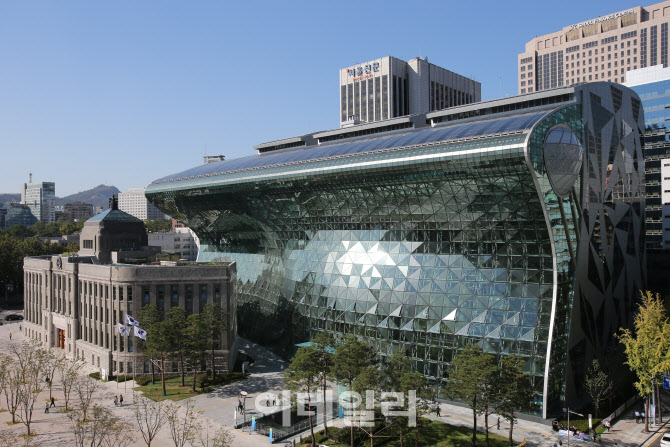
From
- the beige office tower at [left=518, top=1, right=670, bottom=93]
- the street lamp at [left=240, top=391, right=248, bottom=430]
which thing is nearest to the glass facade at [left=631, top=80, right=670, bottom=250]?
the beige office tower at [left=518, top=1, right=670, bottom=93]

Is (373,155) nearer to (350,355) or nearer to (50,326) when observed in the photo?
(350,355)

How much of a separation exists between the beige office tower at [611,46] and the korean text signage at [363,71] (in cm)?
6897

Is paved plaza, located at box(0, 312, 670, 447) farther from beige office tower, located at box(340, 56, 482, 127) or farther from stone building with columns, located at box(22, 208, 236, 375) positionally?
beige office tower, located at box(340, 56, 482, 127)

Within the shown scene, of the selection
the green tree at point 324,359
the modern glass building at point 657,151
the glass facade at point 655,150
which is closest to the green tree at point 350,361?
the green tree at point 324,359

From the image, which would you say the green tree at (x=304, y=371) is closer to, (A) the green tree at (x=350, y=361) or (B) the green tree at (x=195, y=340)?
(A) the green tree at (x=350, y=361)

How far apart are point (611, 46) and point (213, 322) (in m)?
173

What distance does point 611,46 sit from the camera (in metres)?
178

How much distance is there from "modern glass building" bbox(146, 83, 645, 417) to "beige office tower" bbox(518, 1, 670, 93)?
119 metres

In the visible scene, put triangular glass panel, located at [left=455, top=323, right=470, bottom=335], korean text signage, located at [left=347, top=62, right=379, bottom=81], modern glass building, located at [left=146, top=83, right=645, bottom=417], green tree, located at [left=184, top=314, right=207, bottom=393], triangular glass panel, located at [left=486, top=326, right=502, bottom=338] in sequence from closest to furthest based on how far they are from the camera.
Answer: modern glass building, located at [left=146, top=83, right=645, bottom=417], triangular glass panel, located at [left=486, top=326, right=502, bottom=338], triangular glass panel, located at [left=455, top=323, right=470, bottom=335], green tree, located at [left=184, top=314, right=207, bottom=393], korean text signage, located at [left=347, top=62, right=379, bottom=81]

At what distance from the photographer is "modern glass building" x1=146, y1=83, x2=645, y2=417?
54.5m

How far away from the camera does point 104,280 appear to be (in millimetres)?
72188

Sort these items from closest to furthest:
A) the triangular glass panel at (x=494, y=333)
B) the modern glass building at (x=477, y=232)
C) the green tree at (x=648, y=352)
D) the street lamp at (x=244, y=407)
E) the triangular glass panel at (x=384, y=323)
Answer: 1. the green tree at (x=648, y=352)
2. the street lamp at (x=244, y=407)
3. the modern glass building at (x=477, y=232)
4. the triangular glass panel at (x=494, y=333)
5. the triangular glass panel at (x=384, y=323)

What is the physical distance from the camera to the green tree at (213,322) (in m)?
67.5

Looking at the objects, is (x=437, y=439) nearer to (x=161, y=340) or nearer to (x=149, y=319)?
(x=161, y=340)
